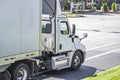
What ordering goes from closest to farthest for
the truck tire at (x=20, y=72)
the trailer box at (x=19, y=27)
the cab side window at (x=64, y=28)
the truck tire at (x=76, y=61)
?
the trailer box at (x=19, y=27), the truck tire at (x=20, y=72), the cab side window at (x=64, y=28), the truck tire at (x=76, y=61)

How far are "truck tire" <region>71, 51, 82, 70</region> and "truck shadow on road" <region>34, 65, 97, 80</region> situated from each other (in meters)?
0.20

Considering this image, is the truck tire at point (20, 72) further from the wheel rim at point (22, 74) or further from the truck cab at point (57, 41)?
the truck cab at point (57, 41)

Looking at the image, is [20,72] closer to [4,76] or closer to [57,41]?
[4,76]

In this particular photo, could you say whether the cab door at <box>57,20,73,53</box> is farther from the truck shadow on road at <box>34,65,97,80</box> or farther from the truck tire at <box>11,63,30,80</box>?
the truck tire at <box>11,63,30,80</box>

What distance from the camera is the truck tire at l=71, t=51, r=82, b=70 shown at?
14839 mm

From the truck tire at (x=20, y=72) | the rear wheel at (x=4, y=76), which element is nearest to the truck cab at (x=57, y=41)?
the truck tire at (x=20, y=72)

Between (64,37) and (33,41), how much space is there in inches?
90.0

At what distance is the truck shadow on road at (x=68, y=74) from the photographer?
1366 centimetres

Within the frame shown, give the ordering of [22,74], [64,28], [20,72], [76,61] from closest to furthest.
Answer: [20,72] → [22,74] → [64,28] → [76,61]

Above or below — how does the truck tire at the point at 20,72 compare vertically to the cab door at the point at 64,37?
below

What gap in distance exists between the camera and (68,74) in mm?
14375

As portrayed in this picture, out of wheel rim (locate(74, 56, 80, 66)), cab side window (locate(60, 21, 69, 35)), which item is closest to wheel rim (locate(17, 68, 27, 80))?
cab side window (locate(60, 21, 69, 35))

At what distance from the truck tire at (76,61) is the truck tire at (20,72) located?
122 inches

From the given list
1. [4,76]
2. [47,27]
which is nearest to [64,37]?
[47,27]
